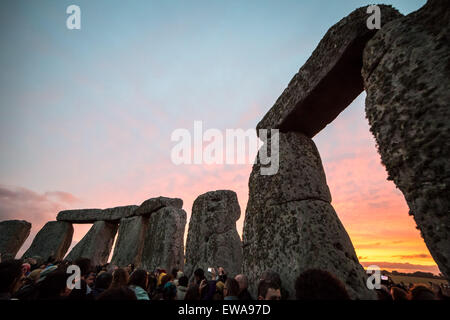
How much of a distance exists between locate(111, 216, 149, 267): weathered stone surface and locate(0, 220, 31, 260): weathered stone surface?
6597 mm

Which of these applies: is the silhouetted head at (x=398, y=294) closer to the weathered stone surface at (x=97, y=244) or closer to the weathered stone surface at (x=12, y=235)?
the weathered stone surface at (x=97, y=244)

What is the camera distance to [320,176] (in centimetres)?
240

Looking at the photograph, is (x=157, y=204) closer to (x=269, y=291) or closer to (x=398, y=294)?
(x=269, y=291)

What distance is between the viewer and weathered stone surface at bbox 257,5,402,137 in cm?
186

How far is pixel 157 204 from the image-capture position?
862 centimetres

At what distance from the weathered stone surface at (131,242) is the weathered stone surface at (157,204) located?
0.56 metres

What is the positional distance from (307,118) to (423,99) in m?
1.28

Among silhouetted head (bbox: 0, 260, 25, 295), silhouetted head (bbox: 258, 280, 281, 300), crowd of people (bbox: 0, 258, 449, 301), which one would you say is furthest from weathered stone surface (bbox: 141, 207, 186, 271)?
silhouetted head (bbox: 258, 280, 281, 300)

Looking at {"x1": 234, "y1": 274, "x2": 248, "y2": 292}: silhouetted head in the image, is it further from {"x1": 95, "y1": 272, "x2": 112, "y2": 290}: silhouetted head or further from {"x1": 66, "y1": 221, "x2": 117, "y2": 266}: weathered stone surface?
{"x1": 66, "y1": 221, "x2": 117, "y2": 266}: weathered stone surface

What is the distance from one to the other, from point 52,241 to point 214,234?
11564 millimetres

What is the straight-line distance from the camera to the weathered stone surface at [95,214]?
35.6 feet

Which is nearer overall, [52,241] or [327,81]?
[327,81]

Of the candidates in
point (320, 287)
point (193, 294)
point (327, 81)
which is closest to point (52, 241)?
point (193, 294)

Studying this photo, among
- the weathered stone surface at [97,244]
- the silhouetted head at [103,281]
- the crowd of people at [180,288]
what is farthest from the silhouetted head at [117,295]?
the weathered stone surface at [97,244]
